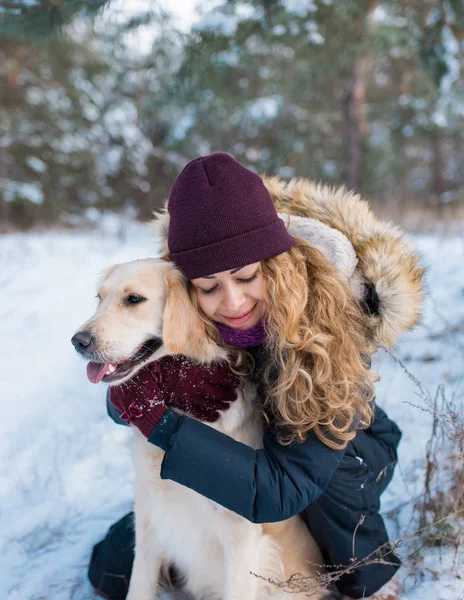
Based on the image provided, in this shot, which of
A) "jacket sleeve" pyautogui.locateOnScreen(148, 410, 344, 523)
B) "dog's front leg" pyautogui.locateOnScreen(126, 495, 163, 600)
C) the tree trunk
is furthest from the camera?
the tree trunk

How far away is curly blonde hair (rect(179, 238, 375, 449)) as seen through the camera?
1.60 meters

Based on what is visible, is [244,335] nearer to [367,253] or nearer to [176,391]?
[176,391]

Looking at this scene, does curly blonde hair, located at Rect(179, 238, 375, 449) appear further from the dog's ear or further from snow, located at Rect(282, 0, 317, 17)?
snow, located at Rect(282, 0, 317, 17)

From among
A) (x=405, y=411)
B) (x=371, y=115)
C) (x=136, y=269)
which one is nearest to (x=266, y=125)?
(x=371, y=115)

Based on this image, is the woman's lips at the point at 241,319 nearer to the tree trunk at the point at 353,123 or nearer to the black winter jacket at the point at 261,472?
the black winter jacket at the point at 261,472

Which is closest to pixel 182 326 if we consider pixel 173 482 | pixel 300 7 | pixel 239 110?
pixel 173 482

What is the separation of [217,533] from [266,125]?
39.6ft

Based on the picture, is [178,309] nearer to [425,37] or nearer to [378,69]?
[425,37]

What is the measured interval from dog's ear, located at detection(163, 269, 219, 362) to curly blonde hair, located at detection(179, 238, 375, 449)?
0.24 ft

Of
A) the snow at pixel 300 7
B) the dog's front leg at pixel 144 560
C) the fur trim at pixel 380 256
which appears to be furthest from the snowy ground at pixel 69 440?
the snow at pixel 300 7

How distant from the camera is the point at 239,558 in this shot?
166cm

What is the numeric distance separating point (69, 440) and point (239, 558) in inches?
70.6

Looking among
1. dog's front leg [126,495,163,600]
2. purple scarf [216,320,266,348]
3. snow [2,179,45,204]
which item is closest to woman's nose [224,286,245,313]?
purple scarf [216,320,266,348]

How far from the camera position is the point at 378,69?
38.1 feet
